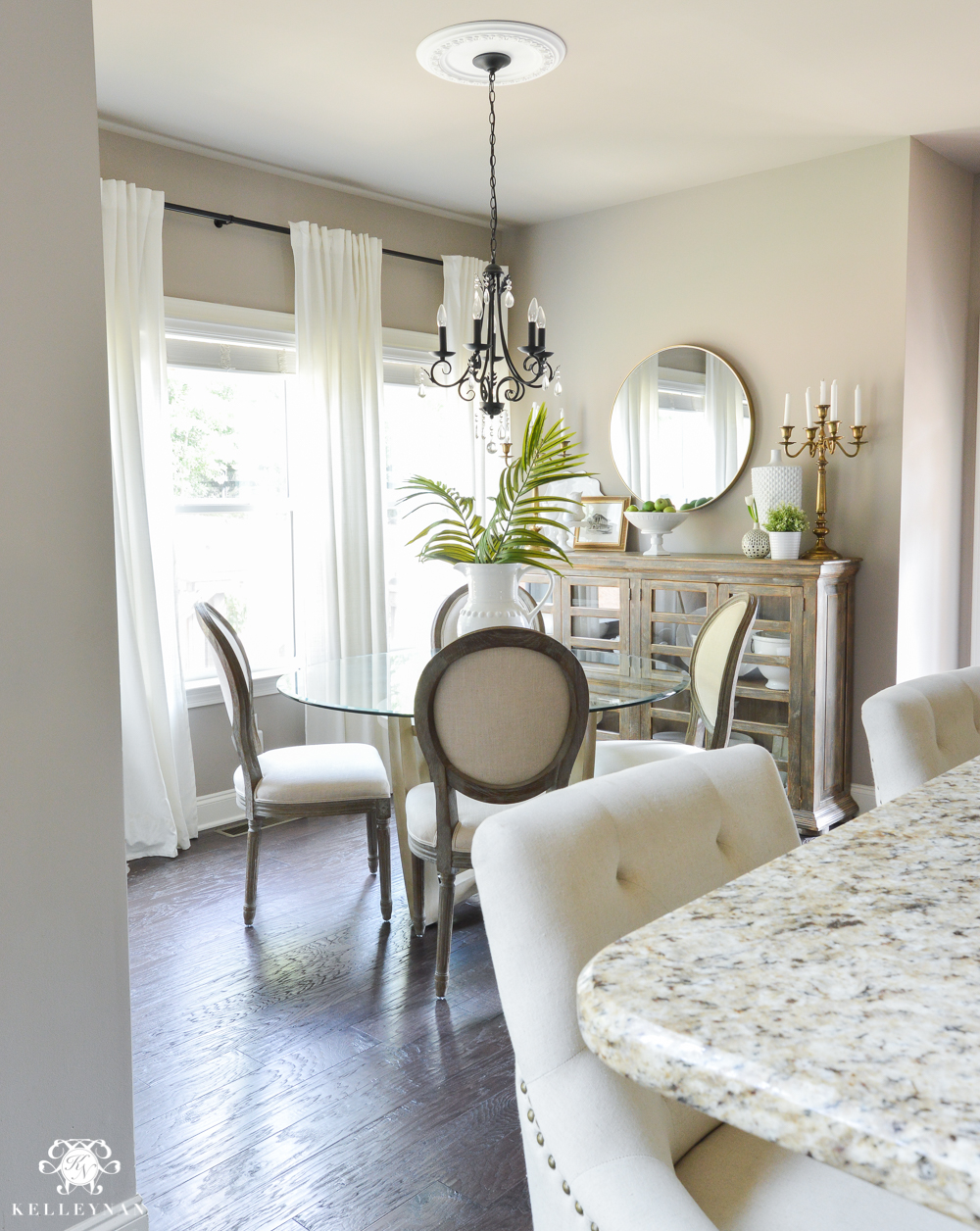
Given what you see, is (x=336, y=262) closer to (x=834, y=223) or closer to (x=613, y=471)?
(x=613, y=471)

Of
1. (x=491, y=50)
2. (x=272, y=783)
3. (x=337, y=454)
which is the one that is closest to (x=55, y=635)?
(x=272, y=783)

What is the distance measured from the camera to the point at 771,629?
3.98 metres

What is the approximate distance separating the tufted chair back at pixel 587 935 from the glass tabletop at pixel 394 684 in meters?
1.68

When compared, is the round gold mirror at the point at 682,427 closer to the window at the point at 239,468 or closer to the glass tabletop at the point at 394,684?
the window at the point at 239,468

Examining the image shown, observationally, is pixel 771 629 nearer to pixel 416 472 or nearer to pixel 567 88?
pixel 416 472

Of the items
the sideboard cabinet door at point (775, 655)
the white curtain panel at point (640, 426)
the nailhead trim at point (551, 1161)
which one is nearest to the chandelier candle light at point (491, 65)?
the sideboard cabinet door at point (775, 655)

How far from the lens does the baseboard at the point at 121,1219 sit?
5.18ft

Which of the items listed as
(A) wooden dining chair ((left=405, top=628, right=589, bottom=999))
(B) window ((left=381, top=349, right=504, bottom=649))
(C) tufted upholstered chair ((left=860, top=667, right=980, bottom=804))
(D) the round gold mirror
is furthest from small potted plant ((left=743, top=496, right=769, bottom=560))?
(C) tufted upholstered chair ((left=860, top=667, right=980, bottom=804))

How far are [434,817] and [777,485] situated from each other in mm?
2255

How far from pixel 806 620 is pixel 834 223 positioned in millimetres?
1667

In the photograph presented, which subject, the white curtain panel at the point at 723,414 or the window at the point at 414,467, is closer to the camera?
the white curtain panel at the point at 723,414

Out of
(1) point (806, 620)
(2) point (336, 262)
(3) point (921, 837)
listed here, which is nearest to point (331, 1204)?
(3) point (921, 837)

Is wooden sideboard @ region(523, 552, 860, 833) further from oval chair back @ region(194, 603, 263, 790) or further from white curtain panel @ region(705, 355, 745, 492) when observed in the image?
oval chair back @ region(194, 603, 263, 790)

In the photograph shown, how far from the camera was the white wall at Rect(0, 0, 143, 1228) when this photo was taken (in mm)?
1461
